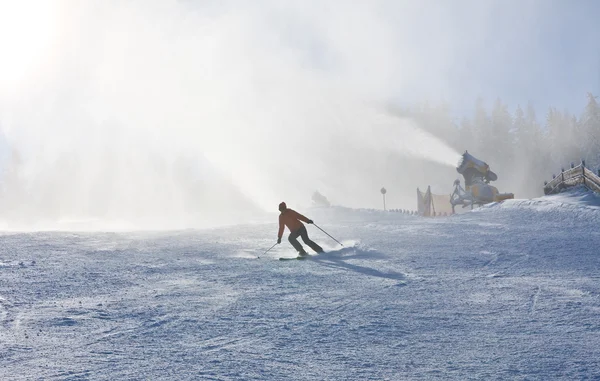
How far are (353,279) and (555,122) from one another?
92.7 m

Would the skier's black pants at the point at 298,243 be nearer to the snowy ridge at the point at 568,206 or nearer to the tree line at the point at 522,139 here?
the snowy ridge at the point at 568,206

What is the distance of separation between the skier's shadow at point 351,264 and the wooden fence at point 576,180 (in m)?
14.0

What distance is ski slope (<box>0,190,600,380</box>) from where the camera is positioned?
206 inches

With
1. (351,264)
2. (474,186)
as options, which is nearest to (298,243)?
(351,264)

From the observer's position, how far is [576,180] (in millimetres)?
25672

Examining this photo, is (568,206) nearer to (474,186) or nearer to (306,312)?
(306,312)

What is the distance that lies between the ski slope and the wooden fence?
9911mm

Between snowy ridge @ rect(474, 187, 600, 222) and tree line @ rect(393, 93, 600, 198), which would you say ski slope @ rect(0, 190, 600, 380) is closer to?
snowy ridge @ rect(474, 187, 600, 222)

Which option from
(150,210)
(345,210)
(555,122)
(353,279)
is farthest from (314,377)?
(555,122)

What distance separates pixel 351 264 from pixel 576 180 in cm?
1887

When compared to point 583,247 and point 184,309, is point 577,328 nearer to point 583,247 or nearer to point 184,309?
point 184,309

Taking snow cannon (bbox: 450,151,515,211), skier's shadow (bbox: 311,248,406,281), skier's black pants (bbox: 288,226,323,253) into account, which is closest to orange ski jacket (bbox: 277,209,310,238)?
skier's black pants (bbox: 288,226,323,253)

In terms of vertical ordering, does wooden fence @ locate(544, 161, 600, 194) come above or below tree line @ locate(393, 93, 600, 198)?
below

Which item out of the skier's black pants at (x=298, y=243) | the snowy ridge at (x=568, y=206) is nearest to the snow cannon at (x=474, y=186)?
the snowy ridge at (x=568, y=206)
